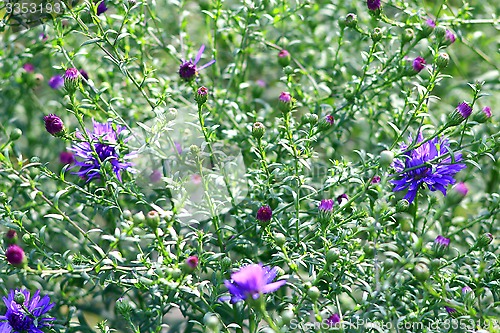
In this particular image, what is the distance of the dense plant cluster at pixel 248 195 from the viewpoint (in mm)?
912

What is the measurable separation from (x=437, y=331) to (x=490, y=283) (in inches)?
4.5

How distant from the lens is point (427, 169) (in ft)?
3.30

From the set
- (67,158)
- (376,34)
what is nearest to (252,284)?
(376,34)

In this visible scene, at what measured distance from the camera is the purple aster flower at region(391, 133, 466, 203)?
39.3 inches

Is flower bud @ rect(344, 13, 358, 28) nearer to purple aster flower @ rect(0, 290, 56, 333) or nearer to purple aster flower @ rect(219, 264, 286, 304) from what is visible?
purple aster flower @ rect(219, 264, 286, 304)

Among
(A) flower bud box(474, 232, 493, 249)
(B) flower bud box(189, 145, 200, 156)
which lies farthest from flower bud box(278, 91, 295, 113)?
(A) flower bud box(474, 232, 493, 249)

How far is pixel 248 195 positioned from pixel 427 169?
321 mm

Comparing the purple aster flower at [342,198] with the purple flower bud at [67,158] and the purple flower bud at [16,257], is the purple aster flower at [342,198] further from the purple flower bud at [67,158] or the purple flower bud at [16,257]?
the purple flower bud at [67,158]

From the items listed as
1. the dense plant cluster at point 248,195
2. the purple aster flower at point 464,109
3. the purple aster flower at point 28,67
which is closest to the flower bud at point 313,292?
the dense plant cluster at point 248,195

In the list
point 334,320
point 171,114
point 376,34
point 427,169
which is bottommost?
point 334,320

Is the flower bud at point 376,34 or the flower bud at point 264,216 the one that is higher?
the flower bud at point 376,34

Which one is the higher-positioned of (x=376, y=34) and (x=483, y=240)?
(x=376, y=34)

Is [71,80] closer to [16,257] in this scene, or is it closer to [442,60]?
[16,257]

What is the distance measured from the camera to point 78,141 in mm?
1025
